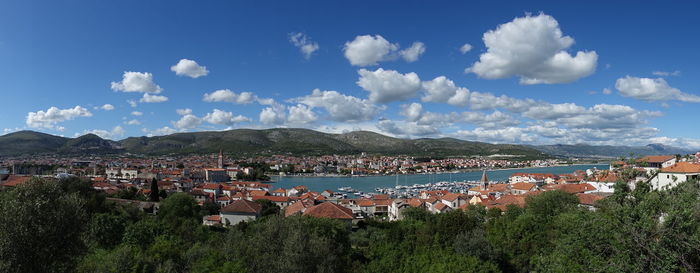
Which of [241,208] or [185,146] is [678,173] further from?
[185,146]

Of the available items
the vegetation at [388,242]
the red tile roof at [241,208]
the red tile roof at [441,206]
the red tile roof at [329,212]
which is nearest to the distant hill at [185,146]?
the red tile roof at [441,206]

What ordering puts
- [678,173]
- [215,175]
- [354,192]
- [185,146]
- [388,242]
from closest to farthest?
[388,242] < [678,173] < [354,192] < [215,175] < [185,146]

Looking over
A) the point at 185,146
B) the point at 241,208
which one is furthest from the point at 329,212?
the point at 185,146

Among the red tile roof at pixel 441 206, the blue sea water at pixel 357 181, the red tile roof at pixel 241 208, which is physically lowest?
the blue sea water at pixel 357 181

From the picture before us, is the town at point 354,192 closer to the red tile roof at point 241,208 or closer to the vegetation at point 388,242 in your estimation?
the red tile roof at point 241,208

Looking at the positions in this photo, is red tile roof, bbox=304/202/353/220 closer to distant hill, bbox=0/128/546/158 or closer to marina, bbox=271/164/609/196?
marina, bbox=271/164/609/196

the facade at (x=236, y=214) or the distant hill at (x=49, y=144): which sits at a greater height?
the distant hill at (x=49, y=144)

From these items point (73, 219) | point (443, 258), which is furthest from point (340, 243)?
point (73, 219)

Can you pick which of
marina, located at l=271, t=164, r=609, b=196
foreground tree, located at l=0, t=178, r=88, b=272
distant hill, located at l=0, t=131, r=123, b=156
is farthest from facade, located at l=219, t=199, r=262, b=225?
distant hill, located at l=0, t=131, r=123, b=156
